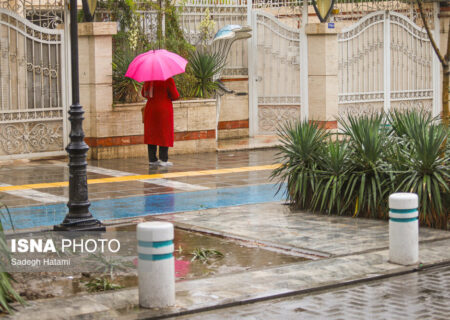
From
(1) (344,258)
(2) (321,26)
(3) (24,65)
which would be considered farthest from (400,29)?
(1) (344,258)

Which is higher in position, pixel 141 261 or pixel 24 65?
pixel 24 65

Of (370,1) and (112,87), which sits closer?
(112,87)

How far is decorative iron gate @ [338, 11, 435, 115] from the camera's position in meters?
21.0

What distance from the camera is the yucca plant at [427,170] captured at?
1032 centimetres

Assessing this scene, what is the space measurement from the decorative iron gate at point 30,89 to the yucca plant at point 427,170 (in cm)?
823

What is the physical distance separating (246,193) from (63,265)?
5.32 m

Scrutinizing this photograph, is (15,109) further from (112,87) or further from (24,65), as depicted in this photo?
(112,87)

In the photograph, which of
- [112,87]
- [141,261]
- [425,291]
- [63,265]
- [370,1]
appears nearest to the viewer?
[141,261]

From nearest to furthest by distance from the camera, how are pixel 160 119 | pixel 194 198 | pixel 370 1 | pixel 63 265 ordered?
pixel 63 265, pixel 194 198, pixel 160 119, pixel 370 1

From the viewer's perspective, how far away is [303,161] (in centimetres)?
1180

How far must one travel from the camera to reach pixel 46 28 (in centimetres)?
1711

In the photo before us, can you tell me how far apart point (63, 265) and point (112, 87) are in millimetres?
9526

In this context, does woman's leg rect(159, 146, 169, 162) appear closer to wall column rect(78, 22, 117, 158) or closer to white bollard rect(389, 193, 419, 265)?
wall column rect(78, 22, 117, 158)

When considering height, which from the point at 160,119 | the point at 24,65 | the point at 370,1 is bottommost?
the point at 160,119
